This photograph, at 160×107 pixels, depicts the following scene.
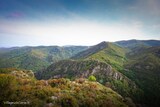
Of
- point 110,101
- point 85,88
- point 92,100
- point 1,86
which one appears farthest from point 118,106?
point 1,86

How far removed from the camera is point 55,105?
192 feet

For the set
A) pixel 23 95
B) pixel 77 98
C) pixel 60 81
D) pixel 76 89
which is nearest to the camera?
pixel 23 95

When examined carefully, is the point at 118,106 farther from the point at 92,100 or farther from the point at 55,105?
the point at 55,105

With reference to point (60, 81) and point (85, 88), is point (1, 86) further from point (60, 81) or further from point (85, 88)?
point (85, 88)

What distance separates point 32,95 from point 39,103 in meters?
7.84

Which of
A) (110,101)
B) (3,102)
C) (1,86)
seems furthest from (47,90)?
(110,101)

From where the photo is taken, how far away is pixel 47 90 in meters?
68.8

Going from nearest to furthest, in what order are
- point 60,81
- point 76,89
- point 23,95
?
point 23,95
point 76,89
point 60,81

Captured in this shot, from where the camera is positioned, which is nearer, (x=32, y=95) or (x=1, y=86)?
(x=32, y=95)

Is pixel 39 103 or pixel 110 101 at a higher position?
pixel 39 103

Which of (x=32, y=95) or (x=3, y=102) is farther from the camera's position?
(x=32, y=95)

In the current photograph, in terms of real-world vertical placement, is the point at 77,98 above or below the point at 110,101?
above

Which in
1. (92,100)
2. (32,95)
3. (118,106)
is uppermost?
(32,95)

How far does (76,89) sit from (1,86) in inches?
1630
